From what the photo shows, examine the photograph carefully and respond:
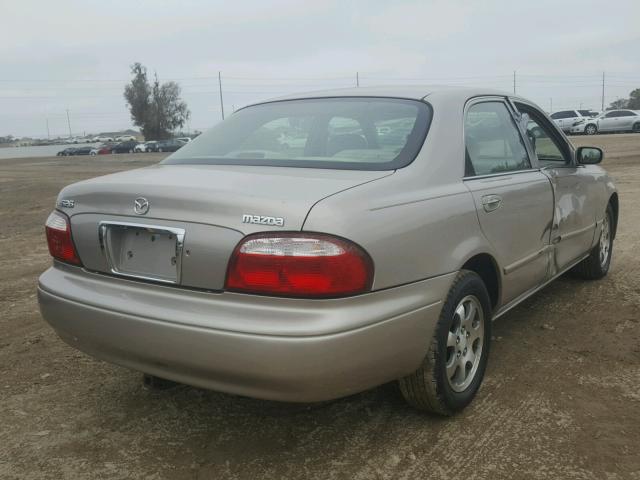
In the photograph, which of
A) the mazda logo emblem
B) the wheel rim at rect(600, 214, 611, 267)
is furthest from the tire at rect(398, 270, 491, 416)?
the wheel rim at rect(600, 214, 611, 267)

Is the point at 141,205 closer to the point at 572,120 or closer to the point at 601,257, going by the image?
the point at 601,257

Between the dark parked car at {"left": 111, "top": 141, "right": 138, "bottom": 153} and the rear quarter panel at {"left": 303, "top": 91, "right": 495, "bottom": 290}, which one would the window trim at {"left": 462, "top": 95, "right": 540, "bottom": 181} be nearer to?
the rear quarter panel at {"left": 303, "top": 91, "right": 495, "bottom": 290}

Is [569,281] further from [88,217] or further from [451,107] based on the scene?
[88,217]

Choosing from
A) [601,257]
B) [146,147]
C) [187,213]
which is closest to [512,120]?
[601,257]

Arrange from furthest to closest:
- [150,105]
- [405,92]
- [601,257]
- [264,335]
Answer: [150,105] → [601,257] → [405,92] → [264,335]

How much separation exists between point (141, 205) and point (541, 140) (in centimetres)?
283

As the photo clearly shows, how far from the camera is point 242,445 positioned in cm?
275

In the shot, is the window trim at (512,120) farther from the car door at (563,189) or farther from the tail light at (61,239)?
the tail light at (61,239)

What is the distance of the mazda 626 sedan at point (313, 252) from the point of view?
2266mm

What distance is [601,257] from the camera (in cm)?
520

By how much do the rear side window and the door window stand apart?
22cm

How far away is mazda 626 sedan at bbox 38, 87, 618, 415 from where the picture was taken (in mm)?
2266

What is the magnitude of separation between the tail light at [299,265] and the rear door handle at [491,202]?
3.36 feet

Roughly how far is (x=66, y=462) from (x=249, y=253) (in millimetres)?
1262
